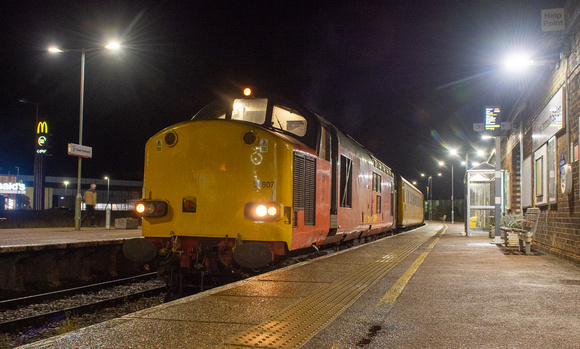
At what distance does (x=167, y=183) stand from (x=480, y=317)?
476 cm

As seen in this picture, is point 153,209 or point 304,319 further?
point 153,209

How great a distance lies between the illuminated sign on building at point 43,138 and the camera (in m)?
21.2

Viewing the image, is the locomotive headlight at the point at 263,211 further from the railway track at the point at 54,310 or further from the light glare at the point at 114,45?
the light glare at the point at 114,45

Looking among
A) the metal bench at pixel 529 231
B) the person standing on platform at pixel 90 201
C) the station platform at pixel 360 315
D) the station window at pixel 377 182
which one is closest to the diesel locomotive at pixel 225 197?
the station platform at pixel 360 315

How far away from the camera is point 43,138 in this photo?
2112cm

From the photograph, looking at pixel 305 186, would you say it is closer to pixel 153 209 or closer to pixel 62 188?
pixel 153 209

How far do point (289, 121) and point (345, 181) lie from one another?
2418 millimetres

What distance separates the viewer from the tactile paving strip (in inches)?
144

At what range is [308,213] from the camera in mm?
7746

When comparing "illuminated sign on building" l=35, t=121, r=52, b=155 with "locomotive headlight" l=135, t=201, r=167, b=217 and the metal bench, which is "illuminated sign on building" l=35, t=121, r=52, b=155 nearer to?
"locomotive headlight" l=135, t=201, r=167, b=217

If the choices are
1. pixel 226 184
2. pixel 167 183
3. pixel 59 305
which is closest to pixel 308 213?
pixel 226 184

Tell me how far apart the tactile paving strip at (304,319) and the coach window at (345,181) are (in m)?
3.17

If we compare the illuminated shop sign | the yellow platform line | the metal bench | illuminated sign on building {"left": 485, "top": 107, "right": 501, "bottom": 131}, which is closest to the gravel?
the yellow platform line

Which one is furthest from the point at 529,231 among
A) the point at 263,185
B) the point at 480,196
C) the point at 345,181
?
the point at 480,196
